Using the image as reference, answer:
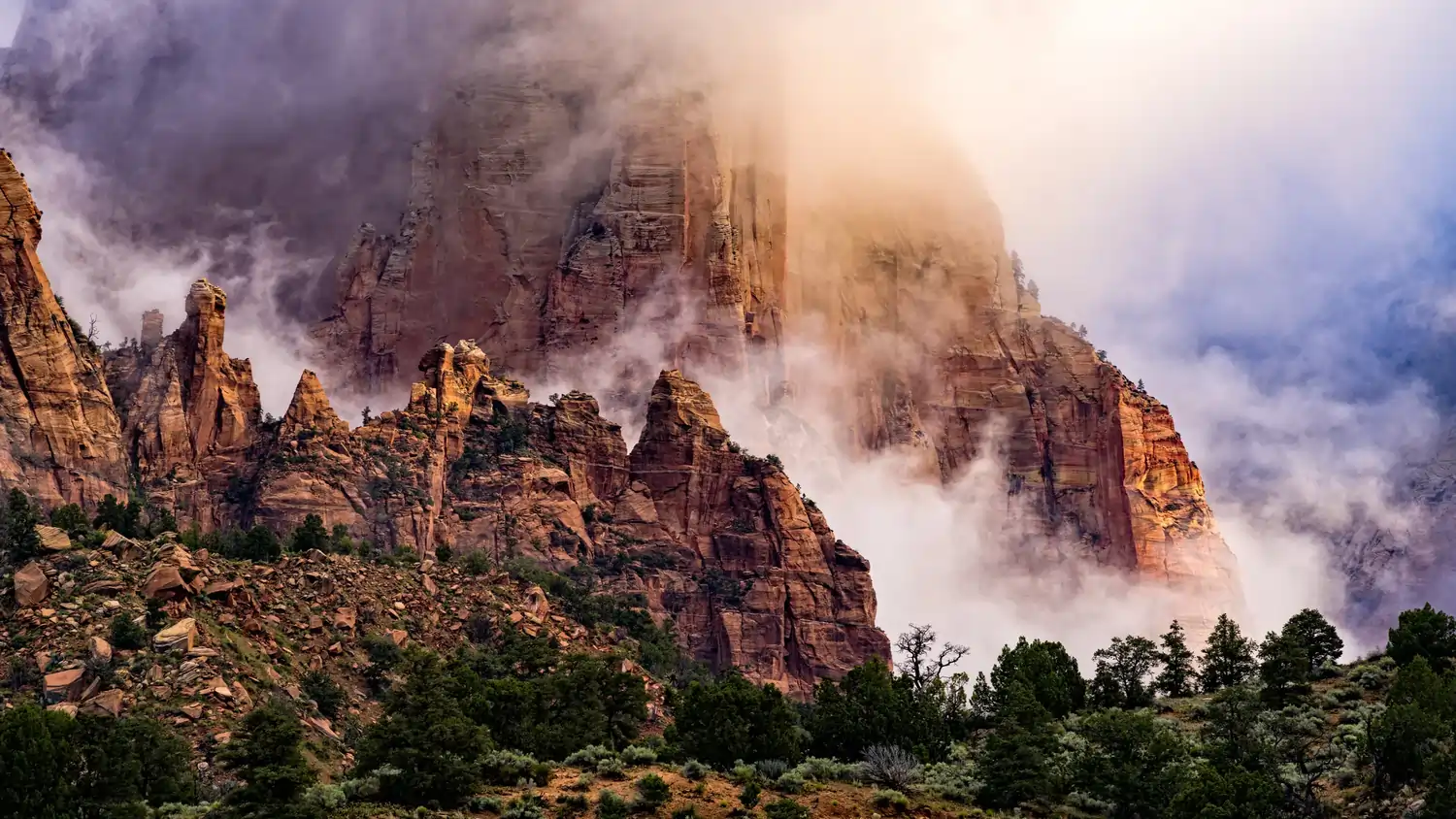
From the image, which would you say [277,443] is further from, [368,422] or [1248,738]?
[1248,738]

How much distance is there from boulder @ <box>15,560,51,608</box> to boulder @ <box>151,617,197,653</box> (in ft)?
22.1

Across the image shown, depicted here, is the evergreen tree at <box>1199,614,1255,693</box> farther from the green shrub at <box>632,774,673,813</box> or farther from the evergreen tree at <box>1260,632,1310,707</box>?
the green shrub at <box>632,774,673,813</box>

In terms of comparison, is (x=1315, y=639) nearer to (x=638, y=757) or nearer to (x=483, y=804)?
(x=638, y=757)

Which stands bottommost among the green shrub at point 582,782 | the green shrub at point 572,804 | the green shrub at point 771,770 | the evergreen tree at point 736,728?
the green shrub at point 572,804

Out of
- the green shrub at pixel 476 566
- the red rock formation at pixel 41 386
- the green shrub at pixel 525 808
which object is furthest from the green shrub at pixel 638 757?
the red rock formation at pixel 41 386

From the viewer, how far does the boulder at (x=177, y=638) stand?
9012cm

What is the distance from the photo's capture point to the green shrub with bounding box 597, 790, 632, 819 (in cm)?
6800

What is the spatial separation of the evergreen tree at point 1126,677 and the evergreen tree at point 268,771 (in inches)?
2025

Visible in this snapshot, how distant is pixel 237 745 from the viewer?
68.6 metres

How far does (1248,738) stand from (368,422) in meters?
111

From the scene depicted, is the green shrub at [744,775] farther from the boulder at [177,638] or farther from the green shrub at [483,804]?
the boulder at [177,638]

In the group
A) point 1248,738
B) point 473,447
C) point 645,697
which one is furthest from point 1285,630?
point 473,447

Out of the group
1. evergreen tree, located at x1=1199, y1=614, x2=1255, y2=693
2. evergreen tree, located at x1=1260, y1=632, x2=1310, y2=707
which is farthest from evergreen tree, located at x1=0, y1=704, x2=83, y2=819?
evergreen tree, located at x1=1199, y1=614, x2=1255, y2=693

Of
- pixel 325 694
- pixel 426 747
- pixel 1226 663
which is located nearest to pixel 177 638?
pixel 325 694
